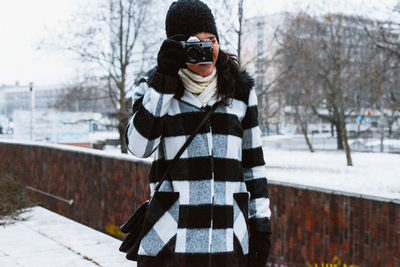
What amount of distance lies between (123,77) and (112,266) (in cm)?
2265

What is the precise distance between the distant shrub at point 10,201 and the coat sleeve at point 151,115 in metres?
6.19

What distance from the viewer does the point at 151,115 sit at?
2.08 meters

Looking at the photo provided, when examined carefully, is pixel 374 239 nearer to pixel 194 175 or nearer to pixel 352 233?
pixel 352 233

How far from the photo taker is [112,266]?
509cm

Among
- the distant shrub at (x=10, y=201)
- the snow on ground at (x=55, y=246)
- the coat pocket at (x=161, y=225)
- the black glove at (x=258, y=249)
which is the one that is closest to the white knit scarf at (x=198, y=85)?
the coat pocket at (x=161, y=225)

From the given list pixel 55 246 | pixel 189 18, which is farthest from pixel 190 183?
pixel 55 246

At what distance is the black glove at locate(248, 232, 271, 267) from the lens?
7.29 feet

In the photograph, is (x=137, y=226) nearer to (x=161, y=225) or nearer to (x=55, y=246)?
(x=161, y=225)

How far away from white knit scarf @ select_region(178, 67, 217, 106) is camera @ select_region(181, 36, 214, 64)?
0.11 metres

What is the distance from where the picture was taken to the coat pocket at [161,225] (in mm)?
2092

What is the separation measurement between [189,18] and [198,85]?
0.28 meters

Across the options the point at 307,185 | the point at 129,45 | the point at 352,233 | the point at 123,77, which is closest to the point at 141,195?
the point at 307,185

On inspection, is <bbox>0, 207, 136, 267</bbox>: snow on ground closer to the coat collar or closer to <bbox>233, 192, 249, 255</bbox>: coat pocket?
<bbox>233, 192, 249, 255</bbox>: coat pocket

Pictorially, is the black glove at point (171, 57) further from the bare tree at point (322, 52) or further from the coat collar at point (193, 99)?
the bare tree at point (322, 52)
